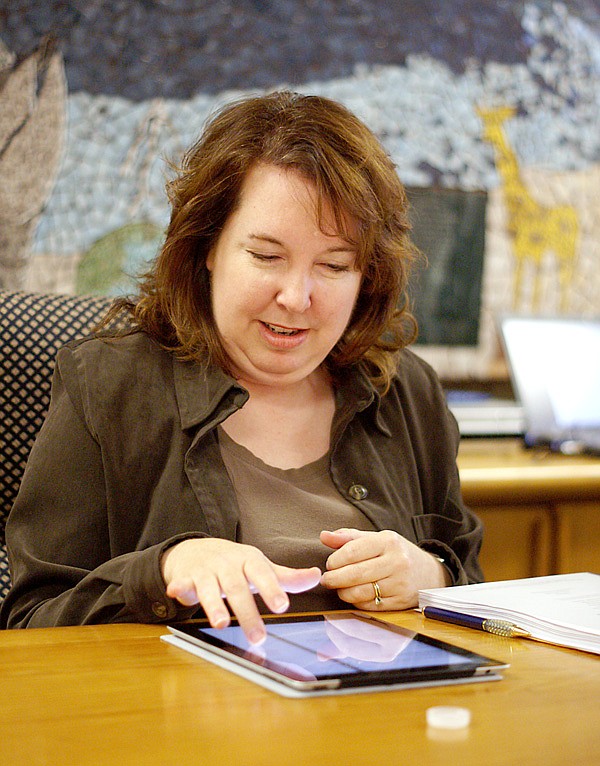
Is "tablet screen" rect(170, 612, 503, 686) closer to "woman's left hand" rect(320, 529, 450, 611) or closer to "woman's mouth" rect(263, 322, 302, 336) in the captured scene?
"woman's left hand" rect(320, 529, 450, 611)

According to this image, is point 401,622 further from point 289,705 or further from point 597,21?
point 597,21

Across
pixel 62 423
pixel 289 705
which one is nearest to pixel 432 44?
pixel 62 423

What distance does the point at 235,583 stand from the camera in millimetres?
906

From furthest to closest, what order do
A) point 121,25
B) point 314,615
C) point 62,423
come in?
1. point 121,25
2. point 62,423
3. point 314,615

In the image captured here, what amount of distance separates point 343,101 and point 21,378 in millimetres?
1486

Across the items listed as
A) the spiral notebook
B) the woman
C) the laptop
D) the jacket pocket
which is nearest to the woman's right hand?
the woman

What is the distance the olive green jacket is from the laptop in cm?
119

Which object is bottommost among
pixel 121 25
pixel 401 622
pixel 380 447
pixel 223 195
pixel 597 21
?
pixel 401 622

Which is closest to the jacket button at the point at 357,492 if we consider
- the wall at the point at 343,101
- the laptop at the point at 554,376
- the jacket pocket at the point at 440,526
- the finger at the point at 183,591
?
the jacket pocket at the point at 440,526

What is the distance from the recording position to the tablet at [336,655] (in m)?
0.82

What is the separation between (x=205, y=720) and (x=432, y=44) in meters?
2.40

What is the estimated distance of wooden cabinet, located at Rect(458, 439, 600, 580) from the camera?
223cm

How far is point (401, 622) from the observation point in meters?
1.11

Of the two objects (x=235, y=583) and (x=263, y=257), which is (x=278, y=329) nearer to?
(x=263, y=257)
